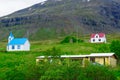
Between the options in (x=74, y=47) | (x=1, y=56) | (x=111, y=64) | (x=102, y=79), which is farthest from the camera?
(x=74, y=47)

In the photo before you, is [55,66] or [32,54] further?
[32,54]

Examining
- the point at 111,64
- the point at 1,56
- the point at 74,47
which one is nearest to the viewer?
the point at 111,64

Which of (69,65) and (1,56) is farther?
(1,56)

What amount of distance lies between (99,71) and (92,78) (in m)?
1.26

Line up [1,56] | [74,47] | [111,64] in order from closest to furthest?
[111,64] → [1,56] → [74,47]

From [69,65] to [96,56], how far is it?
2431cm

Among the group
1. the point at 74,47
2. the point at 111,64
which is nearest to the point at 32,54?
the point at 74,47

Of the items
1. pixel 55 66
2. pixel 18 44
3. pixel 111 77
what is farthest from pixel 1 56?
pixel 111 77

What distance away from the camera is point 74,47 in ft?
354

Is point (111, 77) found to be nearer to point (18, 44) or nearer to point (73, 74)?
point (73, 74)

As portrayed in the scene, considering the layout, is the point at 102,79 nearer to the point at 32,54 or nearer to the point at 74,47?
the point at 32,54

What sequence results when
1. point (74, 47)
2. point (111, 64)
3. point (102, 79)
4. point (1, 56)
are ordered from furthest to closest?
1. point (74, 47)
2. point (1, 56)
3. point (111, 64)
4. point (102, 79)

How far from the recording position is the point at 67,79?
56062mm

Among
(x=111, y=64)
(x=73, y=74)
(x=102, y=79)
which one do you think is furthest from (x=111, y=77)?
(x=111, y=64)
